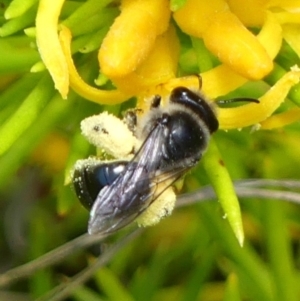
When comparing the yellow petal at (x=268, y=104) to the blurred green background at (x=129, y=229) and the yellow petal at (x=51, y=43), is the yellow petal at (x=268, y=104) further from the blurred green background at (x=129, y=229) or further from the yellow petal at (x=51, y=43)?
the yellow petal at (x=51, y=43)

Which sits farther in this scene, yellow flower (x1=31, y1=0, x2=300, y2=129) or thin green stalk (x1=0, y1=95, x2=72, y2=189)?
thin green stalk (x1=0, y1=95, x2=72, y2=189)

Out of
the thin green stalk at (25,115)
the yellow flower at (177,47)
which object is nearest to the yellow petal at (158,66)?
the yellow flower at (177,47)

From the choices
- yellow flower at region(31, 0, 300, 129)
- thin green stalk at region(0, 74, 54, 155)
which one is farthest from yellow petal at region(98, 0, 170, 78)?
thin green stalk at region(0, 74, 54, 155)

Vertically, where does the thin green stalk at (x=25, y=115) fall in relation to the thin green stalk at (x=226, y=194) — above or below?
above

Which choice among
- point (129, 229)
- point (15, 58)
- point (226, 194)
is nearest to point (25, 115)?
point (15, 58)

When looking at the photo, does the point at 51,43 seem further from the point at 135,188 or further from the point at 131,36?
the point at 135,188

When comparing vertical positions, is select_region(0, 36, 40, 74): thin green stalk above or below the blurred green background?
above

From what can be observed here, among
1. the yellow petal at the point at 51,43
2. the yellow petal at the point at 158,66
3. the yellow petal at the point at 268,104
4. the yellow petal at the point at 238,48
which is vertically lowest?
the yellow petal at the point at 268,104

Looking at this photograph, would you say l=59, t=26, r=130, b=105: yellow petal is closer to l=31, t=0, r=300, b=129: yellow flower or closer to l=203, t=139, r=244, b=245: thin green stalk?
l=31, t=0, r=300, b=129: yellow flower
